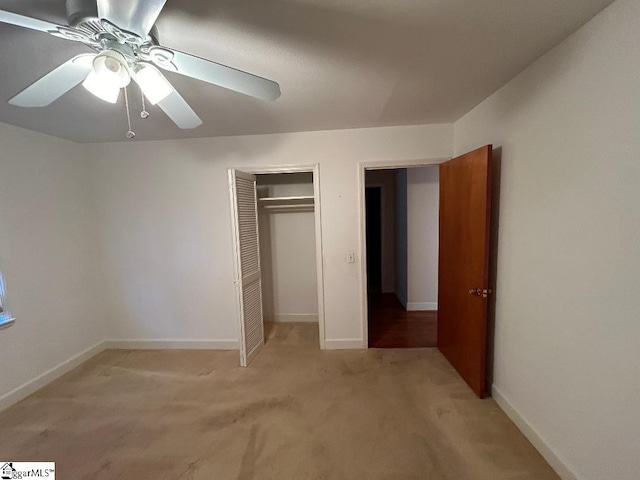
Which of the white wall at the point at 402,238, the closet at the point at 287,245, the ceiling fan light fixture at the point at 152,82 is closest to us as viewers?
the ceiling fan light fixture at the point at 152,82

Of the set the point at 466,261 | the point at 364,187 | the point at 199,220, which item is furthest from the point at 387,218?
the point at 199,220

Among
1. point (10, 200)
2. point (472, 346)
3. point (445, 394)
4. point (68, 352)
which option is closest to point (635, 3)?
point (472, 346)

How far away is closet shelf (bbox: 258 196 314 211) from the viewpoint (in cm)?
362

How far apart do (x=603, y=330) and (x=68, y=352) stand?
421cm

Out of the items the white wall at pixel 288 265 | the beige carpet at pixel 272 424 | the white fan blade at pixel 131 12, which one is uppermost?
the white fan blade at pixel 131 12

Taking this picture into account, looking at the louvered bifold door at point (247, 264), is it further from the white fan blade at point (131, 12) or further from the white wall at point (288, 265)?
the white fan blade at point (131, 12)

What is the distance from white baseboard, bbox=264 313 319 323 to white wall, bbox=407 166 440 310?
148cm

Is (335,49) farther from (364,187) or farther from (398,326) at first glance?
(398,326)

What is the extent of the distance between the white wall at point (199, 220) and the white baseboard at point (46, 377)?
30 cm

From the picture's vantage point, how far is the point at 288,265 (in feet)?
13.1

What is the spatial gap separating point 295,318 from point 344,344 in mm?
1100

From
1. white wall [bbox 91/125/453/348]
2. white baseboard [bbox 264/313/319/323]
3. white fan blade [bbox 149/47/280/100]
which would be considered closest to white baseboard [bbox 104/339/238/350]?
white wall [bbox 91/125/453/348]

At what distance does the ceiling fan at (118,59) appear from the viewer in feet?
3.06

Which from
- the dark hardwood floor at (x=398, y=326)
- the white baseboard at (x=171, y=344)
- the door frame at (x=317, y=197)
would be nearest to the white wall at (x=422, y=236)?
the dark hardwood floor at (x=398, y=326)
